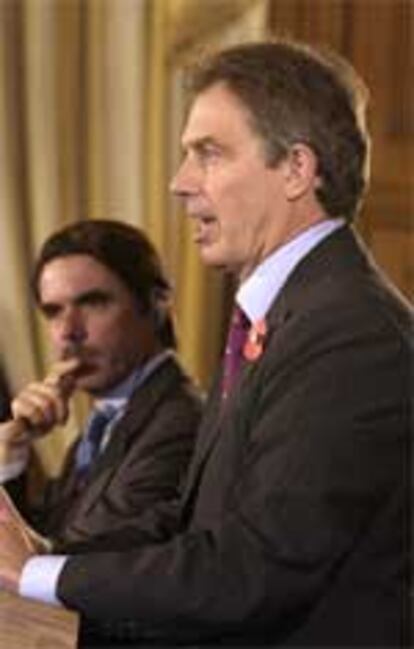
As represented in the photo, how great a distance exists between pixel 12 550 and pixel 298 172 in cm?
53

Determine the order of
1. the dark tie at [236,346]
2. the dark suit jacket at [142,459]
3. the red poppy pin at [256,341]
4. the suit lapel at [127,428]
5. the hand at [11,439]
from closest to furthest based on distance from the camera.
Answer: the red poppy pin at [256,341] < the dark tie at [236,346] < the dark suit jacket at [142,459] < the suit lapel at [127,428] < the hand at [11,439]

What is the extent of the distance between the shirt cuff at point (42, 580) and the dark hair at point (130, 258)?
3.04 ft

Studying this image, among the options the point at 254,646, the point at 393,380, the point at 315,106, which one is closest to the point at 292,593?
the point at 254,646

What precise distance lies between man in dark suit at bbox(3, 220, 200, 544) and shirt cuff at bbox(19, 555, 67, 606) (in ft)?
2.16

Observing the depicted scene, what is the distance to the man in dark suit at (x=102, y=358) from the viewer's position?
6.86 feet

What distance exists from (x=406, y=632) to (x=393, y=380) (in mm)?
278

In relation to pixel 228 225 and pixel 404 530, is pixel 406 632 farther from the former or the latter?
pixel 228 225

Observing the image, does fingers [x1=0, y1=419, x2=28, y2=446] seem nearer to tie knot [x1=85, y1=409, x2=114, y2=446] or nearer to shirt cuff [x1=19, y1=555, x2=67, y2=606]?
tie knot [x1=85, y1=409, x2=114, y2=446]

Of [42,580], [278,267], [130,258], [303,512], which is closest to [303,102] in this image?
[278,267]

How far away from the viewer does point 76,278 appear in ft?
7.45

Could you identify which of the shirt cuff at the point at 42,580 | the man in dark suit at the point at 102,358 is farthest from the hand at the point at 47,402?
the shirt cuff at the point at 42,580

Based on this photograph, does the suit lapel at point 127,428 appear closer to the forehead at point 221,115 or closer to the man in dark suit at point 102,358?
the man in dark suit at point 102,358

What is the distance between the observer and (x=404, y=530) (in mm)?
1406

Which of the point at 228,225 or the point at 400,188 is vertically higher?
the point at 228,225
